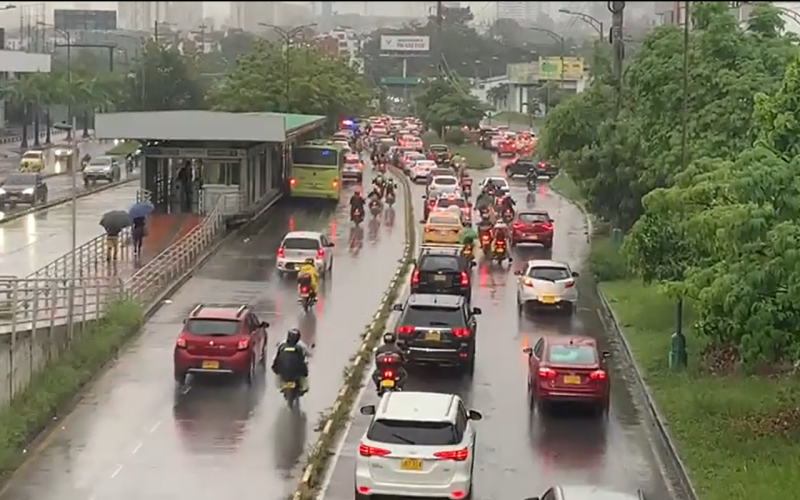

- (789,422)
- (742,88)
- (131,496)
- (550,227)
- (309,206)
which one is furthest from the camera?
(309,206)

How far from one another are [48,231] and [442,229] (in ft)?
40.2

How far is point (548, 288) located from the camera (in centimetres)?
3341

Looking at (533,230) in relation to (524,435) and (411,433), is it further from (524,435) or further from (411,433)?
(411,433)

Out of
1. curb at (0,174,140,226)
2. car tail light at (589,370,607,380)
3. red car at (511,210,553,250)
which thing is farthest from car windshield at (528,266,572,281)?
curb at (0,174,140,226)

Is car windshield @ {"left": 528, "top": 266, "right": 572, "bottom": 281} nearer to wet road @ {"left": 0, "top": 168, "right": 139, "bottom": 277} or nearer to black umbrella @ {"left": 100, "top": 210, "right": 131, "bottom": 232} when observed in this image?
black umbrella @ {"left": 100, "top": 210, "right": 131, "bottom": 232}

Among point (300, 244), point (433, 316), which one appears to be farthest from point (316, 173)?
point (433, 316)

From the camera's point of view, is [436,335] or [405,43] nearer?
[436,335]

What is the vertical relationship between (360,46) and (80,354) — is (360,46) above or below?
above

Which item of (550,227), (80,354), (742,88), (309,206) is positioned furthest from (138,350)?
(309,206)

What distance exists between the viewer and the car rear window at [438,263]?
112ft

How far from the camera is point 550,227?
46.2 metres

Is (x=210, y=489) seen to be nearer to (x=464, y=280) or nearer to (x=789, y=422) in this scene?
(x=789, y=422)

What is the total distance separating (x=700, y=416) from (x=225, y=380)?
26.5 ft

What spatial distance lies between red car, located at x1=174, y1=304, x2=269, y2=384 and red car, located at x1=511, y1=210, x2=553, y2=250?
72.7 ft
